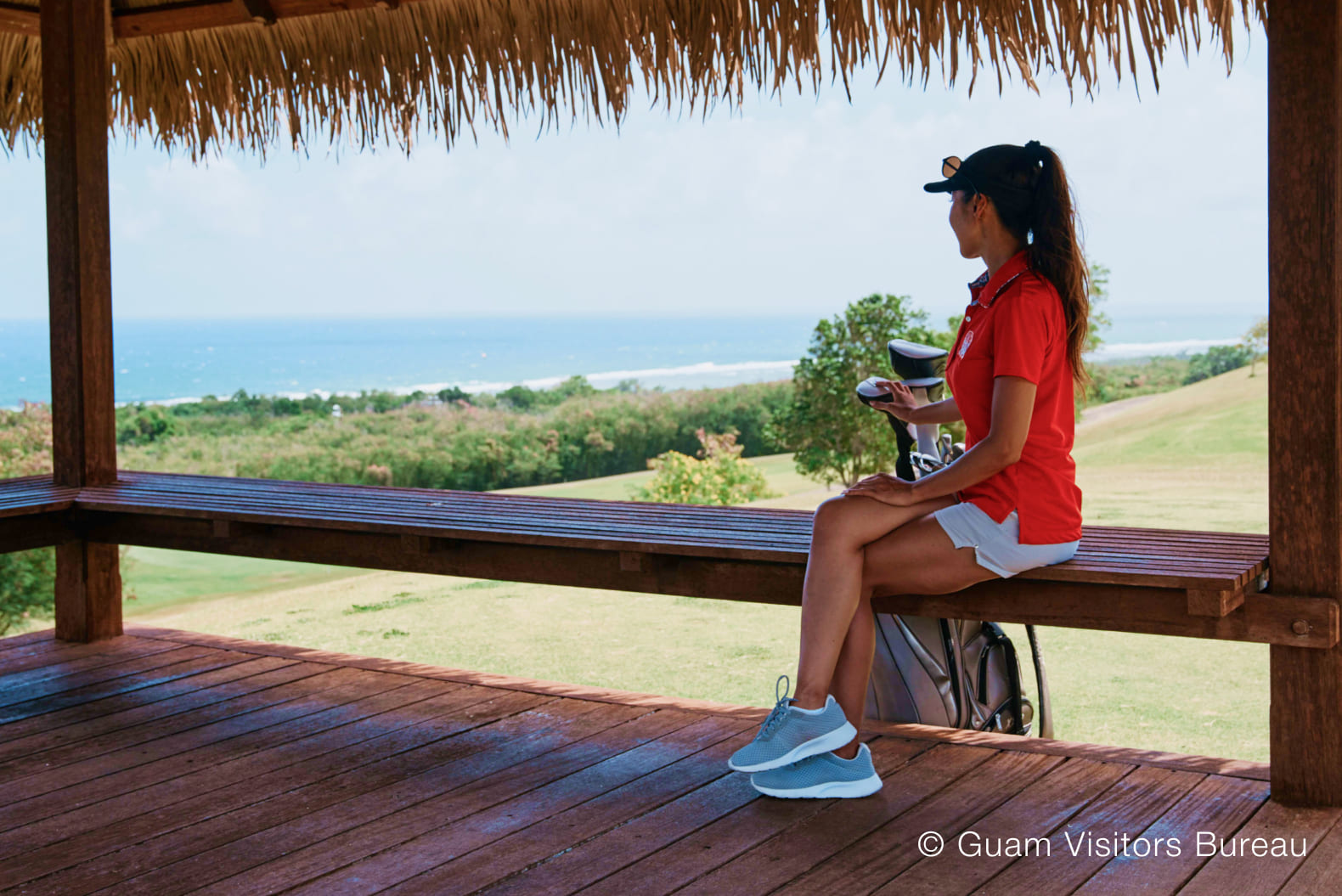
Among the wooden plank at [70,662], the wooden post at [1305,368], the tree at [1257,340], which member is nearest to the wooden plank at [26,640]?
the wooden plank at [70,662]

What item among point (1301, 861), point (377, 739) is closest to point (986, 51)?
point (1301, 861)

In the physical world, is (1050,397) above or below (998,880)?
above

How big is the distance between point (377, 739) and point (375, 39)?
7.80 ft

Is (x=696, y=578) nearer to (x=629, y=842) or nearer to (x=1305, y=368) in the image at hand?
(x=629, y=842)

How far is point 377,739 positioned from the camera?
296cm

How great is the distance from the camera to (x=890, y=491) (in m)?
2.43

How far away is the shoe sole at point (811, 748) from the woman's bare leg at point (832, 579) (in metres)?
0.07

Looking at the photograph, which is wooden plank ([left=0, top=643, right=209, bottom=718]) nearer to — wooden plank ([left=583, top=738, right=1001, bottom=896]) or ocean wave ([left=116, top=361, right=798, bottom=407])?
wooden plank ([left=583, top=738, right=1001, bottom=896])

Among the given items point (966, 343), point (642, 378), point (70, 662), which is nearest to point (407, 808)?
point (966, 343)

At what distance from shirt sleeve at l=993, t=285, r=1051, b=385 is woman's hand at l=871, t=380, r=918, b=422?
416 millimetres

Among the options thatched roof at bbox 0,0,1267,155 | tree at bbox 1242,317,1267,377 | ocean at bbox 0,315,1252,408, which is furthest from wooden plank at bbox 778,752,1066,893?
ocean at bbox 0,315,1252,408

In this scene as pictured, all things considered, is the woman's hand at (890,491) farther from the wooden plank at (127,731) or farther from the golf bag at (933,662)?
the wooden plank at (127,731)

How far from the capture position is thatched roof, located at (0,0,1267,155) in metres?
3.07

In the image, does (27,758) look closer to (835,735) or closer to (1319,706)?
(835,735)
